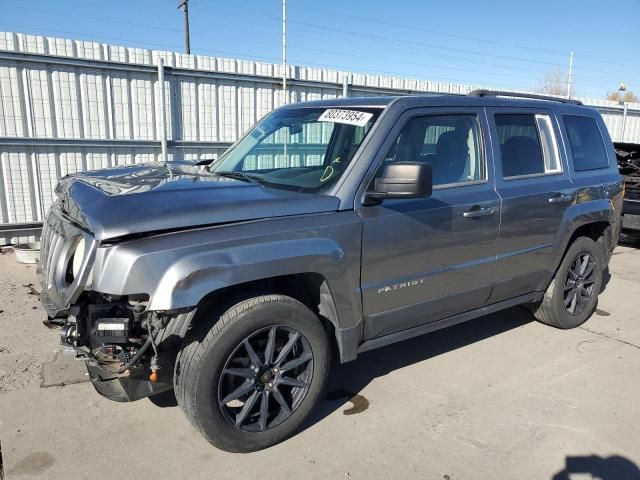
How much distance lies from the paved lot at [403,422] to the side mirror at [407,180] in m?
1.50

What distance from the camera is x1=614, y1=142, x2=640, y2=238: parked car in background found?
7.94m

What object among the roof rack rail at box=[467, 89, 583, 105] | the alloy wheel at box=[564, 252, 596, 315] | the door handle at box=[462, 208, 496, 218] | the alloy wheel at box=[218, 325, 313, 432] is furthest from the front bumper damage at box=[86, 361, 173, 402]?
the alloy wheel at box=[564, 252, 596, 315]

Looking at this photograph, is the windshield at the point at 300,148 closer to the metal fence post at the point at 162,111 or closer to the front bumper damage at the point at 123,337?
the front bumper damage at the point at 123,337

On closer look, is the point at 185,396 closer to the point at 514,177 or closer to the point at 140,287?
the point at 140,287

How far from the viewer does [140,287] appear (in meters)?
2.38

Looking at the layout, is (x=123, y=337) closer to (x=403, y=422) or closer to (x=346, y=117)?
(x=403, y=422)

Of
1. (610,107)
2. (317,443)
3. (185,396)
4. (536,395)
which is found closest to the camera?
(185,396)

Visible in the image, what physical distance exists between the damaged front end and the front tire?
0.13 m

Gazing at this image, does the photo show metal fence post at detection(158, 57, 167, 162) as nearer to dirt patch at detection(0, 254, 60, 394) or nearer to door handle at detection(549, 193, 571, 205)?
dirt patch at detection(0, 254, 60, 394)

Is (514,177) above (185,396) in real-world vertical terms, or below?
above

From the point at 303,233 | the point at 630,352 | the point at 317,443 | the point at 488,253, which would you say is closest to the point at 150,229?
the point at 303,233

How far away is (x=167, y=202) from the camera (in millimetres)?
2645

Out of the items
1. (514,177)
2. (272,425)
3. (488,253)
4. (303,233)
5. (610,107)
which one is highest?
(610,107)

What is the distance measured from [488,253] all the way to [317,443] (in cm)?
185
